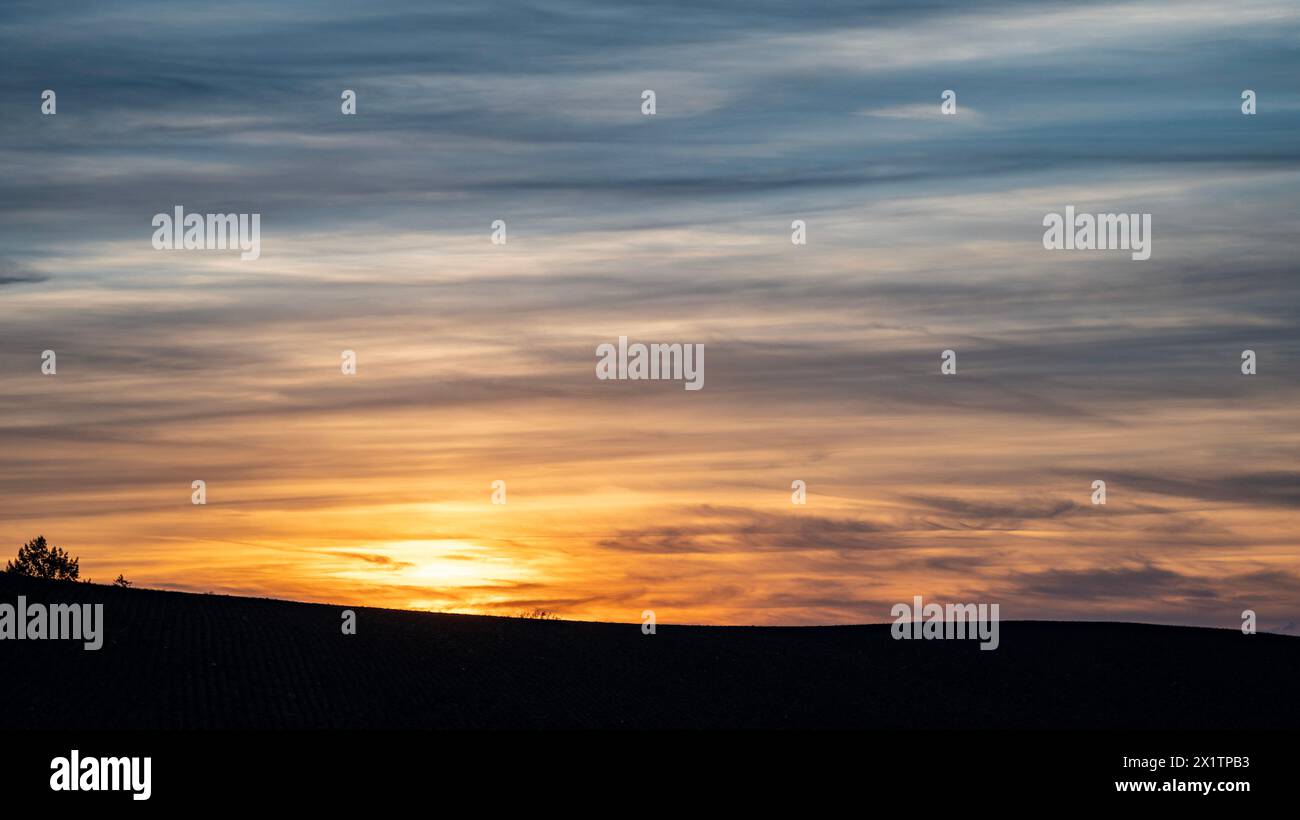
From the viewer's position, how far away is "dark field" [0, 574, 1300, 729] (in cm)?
5947

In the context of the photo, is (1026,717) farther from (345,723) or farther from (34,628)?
(34,628)

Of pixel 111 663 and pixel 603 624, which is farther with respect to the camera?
pixel 603 624

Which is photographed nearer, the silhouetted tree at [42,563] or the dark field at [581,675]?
the dark field at [581,675]

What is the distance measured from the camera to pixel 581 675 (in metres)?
73.4

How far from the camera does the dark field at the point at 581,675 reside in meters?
59.5

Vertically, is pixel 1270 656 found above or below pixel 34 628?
below

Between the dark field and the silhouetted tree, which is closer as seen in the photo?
the dark field
